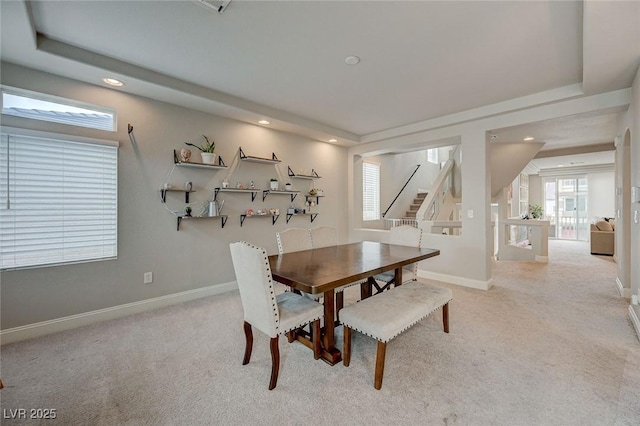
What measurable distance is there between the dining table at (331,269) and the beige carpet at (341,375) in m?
0.28

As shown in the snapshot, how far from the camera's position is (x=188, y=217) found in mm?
3561

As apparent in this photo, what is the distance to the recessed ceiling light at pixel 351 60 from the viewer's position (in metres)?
2.62

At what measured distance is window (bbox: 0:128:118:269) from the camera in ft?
8.26

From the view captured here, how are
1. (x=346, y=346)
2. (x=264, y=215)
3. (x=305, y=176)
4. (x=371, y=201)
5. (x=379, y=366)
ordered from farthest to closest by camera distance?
(x=371, y=201) → (x=305, y=176) → (x=264, y=215) → (x=346, y=346) → (x=379, y=366)

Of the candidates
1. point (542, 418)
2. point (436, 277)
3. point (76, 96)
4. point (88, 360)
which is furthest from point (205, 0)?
point (436, 277)

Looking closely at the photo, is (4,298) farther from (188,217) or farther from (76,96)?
(76,96)

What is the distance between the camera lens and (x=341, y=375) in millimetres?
2020

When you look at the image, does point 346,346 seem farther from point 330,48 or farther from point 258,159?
point 258,159

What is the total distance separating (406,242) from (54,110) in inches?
161

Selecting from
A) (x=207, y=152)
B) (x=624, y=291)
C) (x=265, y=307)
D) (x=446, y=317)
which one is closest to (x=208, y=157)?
(x=207, y=152)

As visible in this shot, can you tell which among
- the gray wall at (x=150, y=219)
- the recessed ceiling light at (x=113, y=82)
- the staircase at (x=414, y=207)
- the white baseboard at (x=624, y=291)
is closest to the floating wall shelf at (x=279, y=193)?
the gray wall at (x=150, y=219)

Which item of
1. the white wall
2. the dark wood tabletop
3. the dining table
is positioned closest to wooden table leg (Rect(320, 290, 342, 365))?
the dining table

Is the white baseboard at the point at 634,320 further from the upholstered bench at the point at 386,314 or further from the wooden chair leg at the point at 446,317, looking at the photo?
the upholstered bench at the point at 386,314

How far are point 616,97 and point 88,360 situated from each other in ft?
18.9
